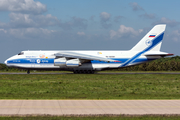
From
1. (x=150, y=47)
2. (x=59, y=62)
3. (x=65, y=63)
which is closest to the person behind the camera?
Result: (x=59, y=62)

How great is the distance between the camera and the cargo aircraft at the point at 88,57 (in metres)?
40.6

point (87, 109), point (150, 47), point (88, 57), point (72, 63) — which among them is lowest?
point (87, 109)

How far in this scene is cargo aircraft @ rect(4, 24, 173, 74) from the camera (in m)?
40.6

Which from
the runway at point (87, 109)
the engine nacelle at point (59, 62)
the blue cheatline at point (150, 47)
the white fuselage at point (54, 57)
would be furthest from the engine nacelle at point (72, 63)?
the runway at point (87, 109)

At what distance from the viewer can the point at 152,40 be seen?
141 ft

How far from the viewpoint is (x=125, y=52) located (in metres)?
42.2

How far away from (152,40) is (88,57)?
11318 millimetres

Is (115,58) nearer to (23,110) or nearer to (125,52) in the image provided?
(125,52)

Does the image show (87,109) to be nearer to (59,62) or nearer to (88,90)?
(88,90)

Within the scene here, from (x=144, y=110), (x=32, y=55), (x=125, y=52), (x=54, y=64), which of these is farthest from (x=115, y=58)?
(x=144, y=110)

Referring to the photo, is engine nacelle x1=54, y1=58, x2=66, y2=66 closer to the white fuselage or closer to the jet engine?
the jet engine

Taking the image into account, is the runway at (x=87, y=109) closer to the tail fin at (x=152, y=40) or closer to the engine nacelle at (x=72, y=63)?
the engine nacelle at (x=72, y=63)

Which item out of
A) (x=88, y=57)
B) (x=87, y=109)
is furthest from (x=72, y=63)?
(x=87, y=109)

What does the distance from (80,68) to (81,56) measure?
8.60 ft
